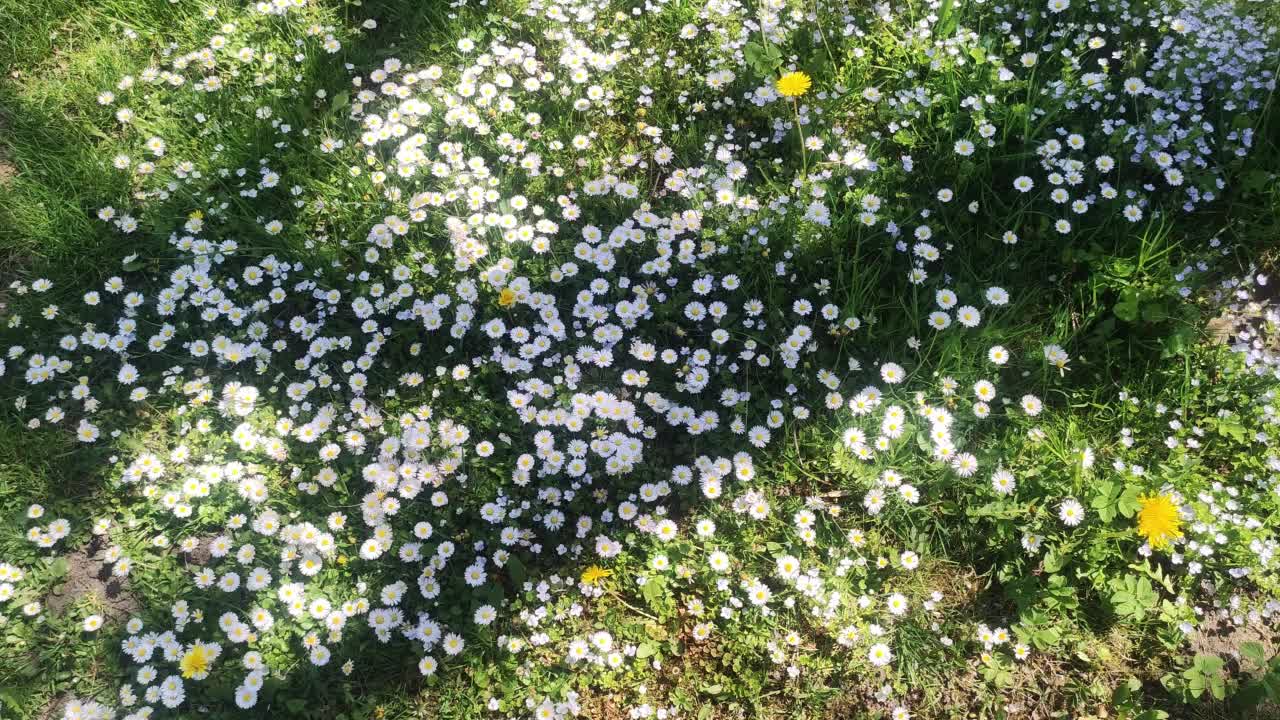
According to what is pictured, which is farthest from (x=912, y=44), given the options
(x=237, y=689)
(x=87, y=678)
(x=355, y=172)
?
(x=87, y=678)

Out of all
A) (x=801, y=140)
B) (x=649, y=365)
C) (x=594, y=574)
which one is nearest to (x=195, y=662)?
(x=594, y=574)

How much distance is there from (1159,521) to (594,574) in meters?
1.66

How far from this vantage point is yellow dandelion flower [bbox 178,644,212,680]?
245 centimetres

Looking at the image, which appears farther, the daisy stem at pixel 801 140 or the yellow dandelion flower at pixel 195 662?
the daisy stem at pixel 801 140

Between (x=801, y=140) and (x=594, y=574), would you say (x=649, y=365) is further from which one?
(x=801, y=140)

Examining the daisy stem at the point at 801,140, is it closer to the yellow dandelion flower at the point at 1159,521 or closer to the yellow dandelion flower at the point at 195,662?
the yellow dandelion flower at the point at 1159,521

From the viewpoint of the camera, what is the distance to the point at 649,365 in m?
2.99

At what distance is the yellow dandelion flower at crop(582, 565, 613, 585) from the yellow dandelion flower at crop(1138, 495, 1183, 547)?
5.22ft

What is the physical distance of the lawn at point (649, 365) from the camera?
2.50 metres

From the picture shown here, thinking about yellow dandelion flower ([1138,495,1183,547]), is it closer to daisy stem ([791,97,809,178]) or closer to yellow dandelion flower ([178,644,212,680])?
daisy stem ([791,97,809,178])

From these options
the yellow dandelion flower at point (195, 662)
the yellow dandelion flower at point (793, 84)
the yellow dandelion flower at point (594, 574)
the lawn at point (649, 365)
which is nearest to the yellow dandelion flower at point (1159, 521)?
the lawn at point (649, 365)

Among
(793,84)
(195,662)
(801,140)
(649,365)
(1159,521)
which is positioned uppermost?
(793,84)

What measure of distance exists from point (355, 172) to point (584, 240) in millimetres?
988

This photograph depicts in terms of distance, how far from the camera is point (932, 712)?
7.95 ft
